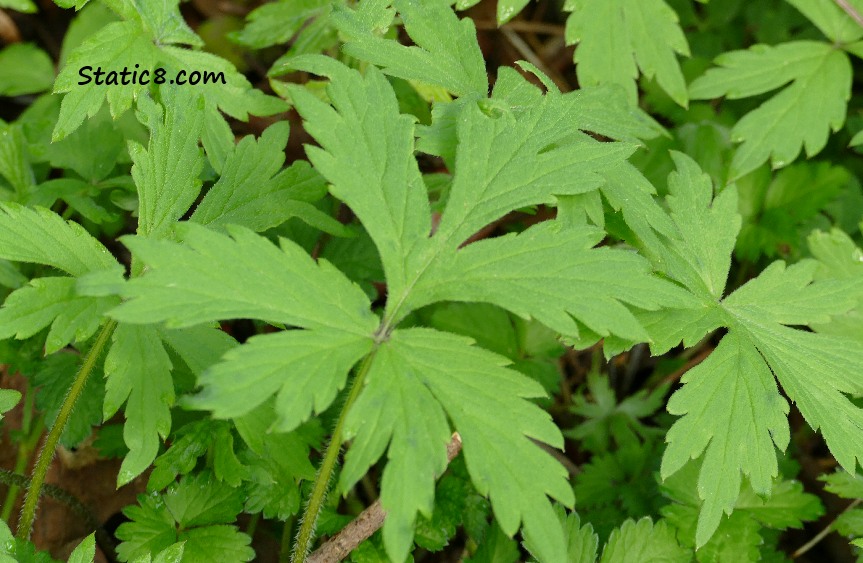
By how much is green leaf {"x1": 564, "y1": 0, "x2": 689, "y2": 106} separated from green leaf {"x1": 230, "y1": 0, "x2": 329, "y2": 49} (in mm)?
898

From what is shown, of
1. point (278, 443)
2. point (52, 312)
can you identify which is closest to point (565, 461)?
point (278, 443)

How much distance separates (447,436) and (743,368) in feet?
2.71

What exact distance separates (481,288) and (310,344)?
14.8 inches

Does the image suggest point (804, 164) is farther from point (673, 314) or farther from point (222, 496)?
point (222, 496)

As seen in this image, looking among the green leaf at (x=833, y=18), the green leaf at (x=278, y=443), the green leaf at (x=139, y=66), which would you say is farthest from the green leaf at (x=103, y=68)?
the green leaf at (x=833, y=18)

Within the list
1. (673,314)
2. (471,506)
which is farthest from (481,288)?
(471,506)

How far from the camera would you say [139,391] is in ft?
5.49

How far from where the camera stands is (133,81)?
2.08 metres

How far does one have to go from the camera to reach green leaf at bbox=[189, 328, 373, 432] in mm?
1324

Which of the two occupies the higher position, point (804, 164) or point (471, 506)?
point (804, 164)

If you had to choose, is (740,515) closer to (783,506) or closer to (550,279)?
(783,506)

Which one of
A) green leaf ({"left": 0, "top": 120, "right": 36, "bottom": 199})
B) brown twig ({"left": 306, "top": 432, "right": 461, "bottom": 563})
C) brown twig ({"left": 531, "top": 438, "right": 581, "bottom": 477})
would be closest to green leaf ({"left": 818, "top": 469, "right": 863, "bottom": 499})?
brown twig ({"left": 531, "top": 438, "right": 581, "bottom": 477})

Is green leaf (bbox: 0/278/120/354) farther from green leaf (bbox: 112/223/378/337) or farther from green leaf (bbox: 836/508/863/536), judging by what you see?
green leaf (bbox: 836/508/863/536)

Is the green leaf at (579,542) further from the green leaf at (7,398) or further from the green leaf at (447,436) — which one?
the green leaf at (7,398)
